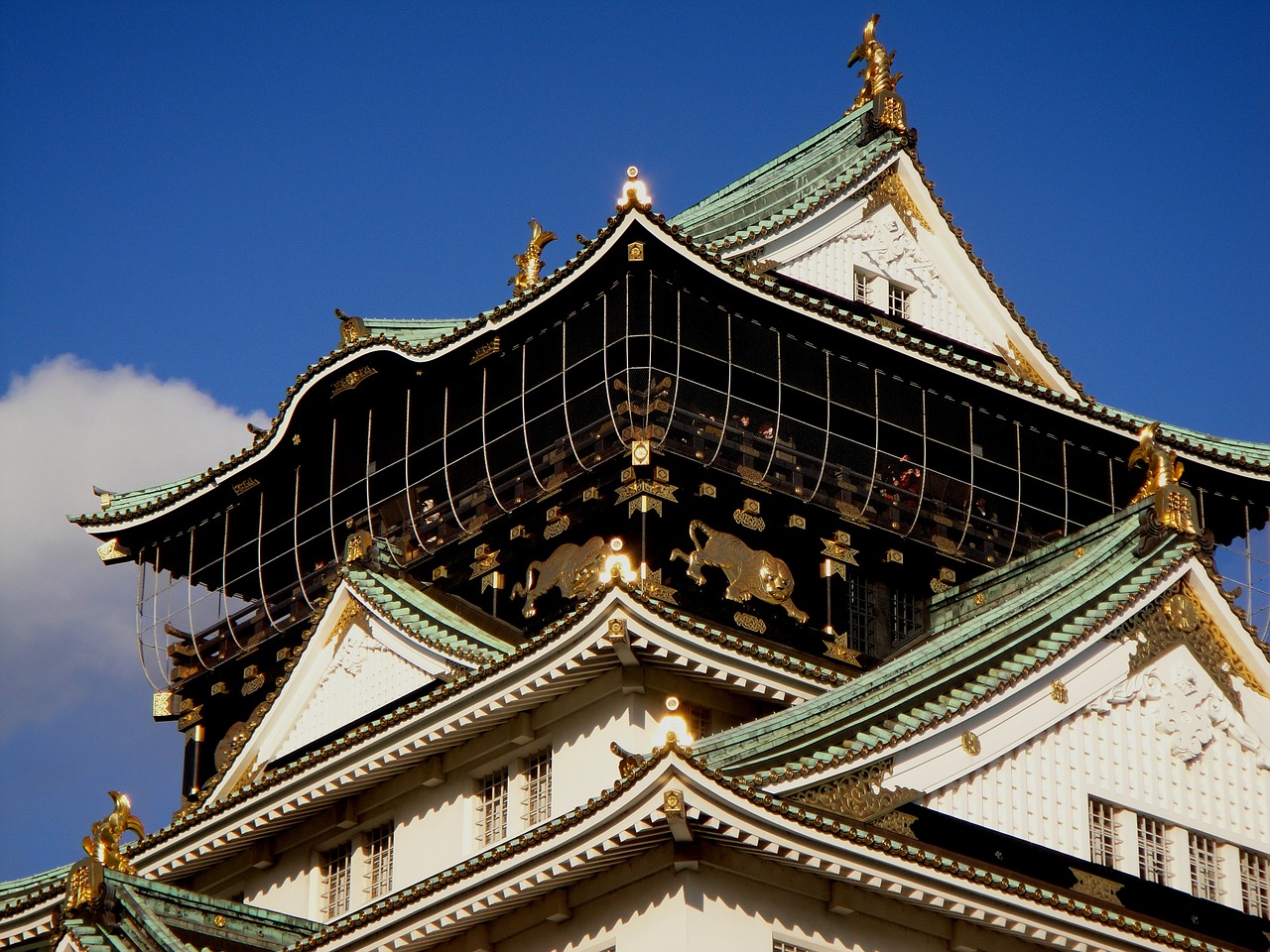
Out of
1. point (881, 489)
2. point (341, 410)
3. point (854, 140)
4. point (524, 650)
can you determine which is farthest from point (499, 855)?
point (854, 140)

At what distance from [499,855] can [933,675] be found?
654cm

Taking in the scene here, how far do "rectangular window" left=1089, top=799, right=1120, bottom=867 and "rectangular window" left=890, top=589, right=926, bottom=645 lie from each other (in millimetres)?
7106

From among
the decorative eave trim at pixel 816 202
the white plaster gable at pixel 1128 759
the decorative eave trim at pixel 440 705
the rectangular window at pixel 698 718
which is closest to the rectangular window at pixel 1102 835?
the white plaster gable at pixel 1128 759

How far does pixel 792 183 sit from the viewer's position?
46625 millimetres

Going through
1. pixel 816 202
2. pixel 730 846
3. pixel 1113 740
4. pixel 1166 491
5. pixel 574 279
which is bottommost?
pixel 730 846

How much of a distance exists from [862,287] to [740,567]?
9.42 metres

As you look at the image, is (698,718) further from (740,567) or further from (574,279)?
(574,279)

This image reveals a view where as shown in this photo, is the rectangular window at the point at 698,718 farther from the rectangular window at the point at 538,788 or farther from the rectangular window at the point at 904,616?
the rectangular window at the point at 904,616

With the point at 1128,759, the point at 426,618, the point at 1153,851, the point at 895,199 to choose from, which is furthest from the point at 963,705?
the point at 895,199

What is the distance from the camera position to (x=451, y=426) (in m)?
42.8

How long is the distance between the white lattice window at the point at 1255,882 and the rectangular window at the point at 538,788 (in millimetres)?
9793

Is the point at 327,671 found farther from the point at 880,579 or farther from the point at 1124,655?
the point at 1124,655

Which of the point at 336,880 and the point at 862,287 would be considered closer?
the point at 336,880

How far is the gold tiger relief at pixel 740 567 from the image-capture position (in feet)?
124
